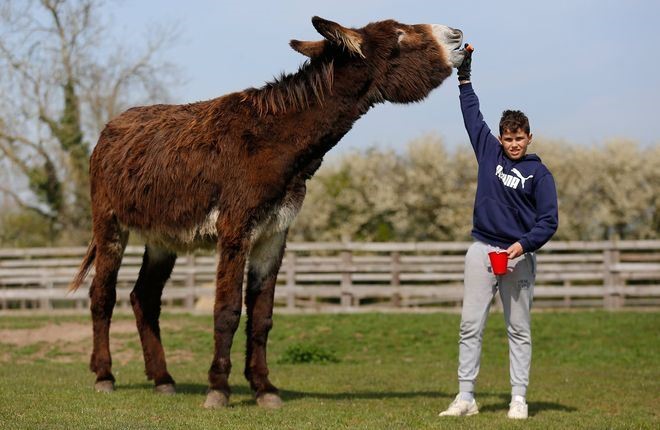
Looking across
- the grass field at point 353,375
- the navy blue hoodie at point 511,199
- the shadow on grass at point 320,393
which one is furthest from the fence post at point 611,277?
the navy blue hoodie at point 511,199

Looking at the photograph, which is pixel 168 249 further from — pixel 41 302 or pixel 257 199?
pixel 41 302

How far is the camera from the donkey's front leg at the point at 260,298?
7906mm

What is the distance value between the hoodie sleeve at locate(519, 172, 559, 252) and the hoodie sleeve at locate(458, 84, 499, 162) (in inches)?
22.7

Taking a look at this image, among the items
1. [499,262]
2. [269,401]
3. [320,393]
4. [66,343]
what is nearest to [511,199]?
[499,262]

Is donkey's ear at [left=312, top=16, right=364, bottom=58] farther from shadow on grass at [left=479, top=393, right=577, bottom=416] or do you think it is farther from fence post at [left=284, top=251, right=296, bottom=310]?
fence post at [left=284, top=251, right=296, bottom=310]

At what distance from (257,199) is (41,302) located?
2199cm

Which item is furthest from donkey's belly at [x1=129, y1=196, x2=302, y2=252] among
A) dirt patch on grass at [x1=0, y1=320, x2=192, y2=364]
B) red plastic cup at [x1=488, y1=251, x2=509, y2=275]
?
dirt patch on grass at [x1=0, y1=320, x2=192, y2=364]

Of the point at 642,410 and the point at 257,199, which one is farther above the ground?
the point at 257,199

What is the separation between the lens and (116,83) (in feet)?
111

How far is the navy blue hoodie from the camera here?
270 inches

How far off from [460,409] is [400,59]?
2986 mm

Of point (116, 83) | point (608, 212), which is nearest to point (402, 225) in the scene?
point (608, 212)

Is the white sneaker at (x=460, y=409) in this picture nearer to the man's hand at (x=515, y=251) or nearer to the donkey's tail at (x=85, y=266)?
the man's hand at (x=515, y=251)

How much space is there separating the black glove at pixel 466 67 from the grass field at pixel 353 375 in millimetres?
2821
